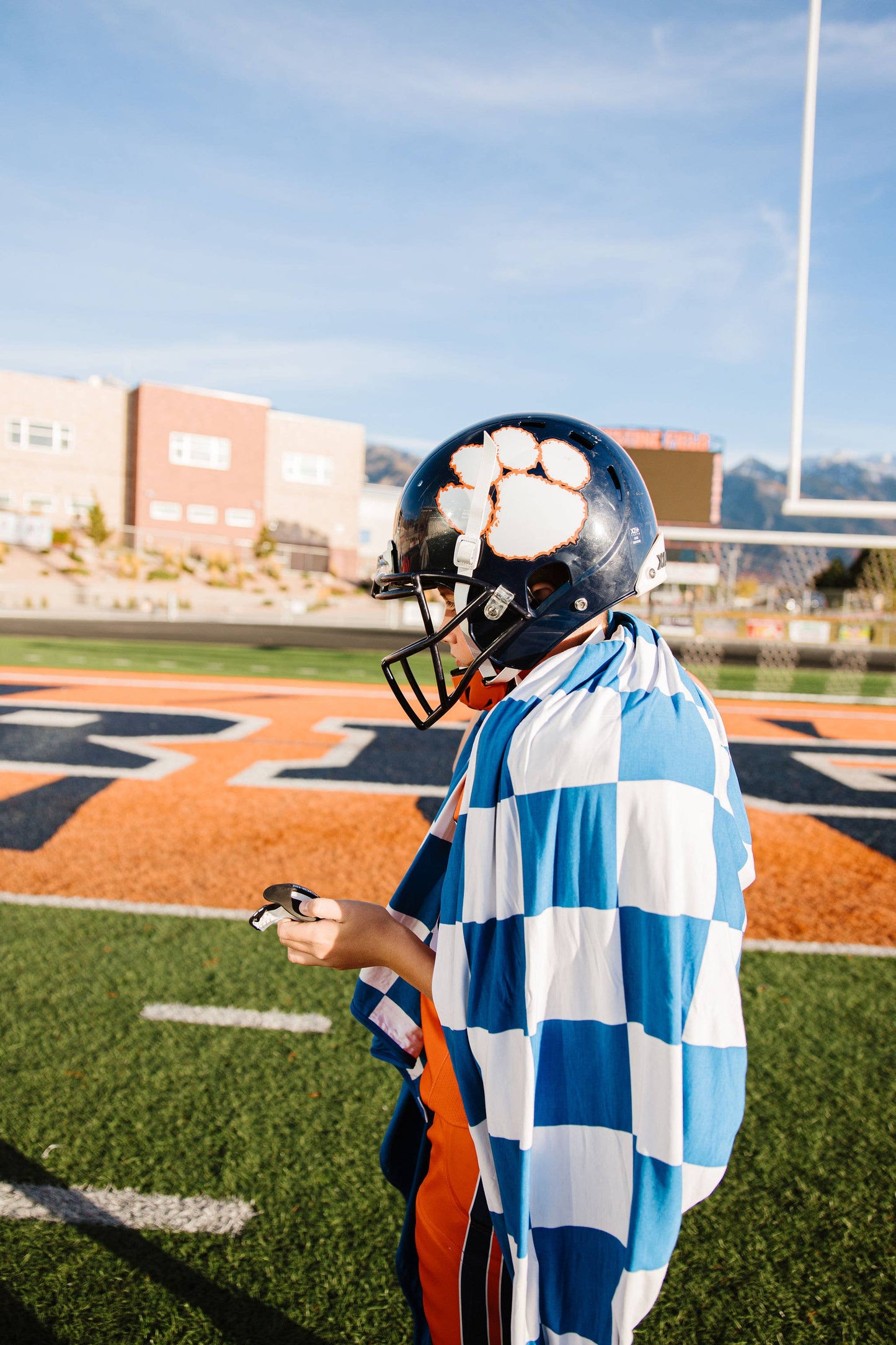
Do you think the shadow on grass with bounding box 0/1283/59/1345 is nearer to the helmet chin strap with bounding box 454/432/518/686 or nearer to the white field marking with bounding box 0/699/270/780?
the helmet chin strap with bounding box 454/432/518/686

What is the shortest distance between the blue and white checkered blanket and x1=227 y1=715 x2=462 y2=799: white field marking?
5.32 meters

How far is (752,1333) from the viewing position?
6.38 ft

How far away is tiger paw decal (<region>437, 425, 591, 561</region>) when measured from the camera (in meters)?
1.37

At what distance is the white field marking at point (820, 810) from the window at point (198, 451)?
40.1 meters

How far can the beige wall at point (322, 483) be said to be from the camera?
4478cm

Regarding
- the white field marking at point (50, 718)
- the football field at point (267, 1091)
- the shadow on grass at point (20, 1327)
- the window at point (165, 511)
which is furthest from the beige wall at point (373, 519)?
the shadow on grass at point (20, 1327)

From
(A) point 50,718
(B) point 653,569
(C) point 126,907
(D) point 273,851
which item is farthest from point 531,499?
(A) point 50,718

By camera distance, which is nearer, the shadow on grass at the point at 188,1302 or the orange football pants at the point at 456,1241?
the orange football pants at the point at 456,1241

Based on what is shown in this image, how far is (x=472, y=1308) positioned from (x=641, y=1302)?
0.33 m

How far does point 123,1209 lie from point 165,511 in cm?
4300

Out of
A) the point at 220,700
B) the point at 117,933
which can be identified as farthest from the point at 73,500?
the point at 117,933

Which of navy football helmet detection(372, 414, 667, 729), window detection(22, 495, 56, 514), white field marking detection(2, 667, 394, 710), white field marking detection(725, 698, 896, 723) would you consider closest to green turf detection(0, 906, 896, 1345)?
navy football helmet detection(372, 414, 667, 729)

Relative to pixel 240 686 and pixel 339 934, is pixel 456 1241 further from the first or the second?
pixel 240 686

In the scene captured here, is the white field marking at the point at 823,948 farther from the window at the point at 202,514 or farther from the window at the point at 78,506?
the window at the point at 202,514
